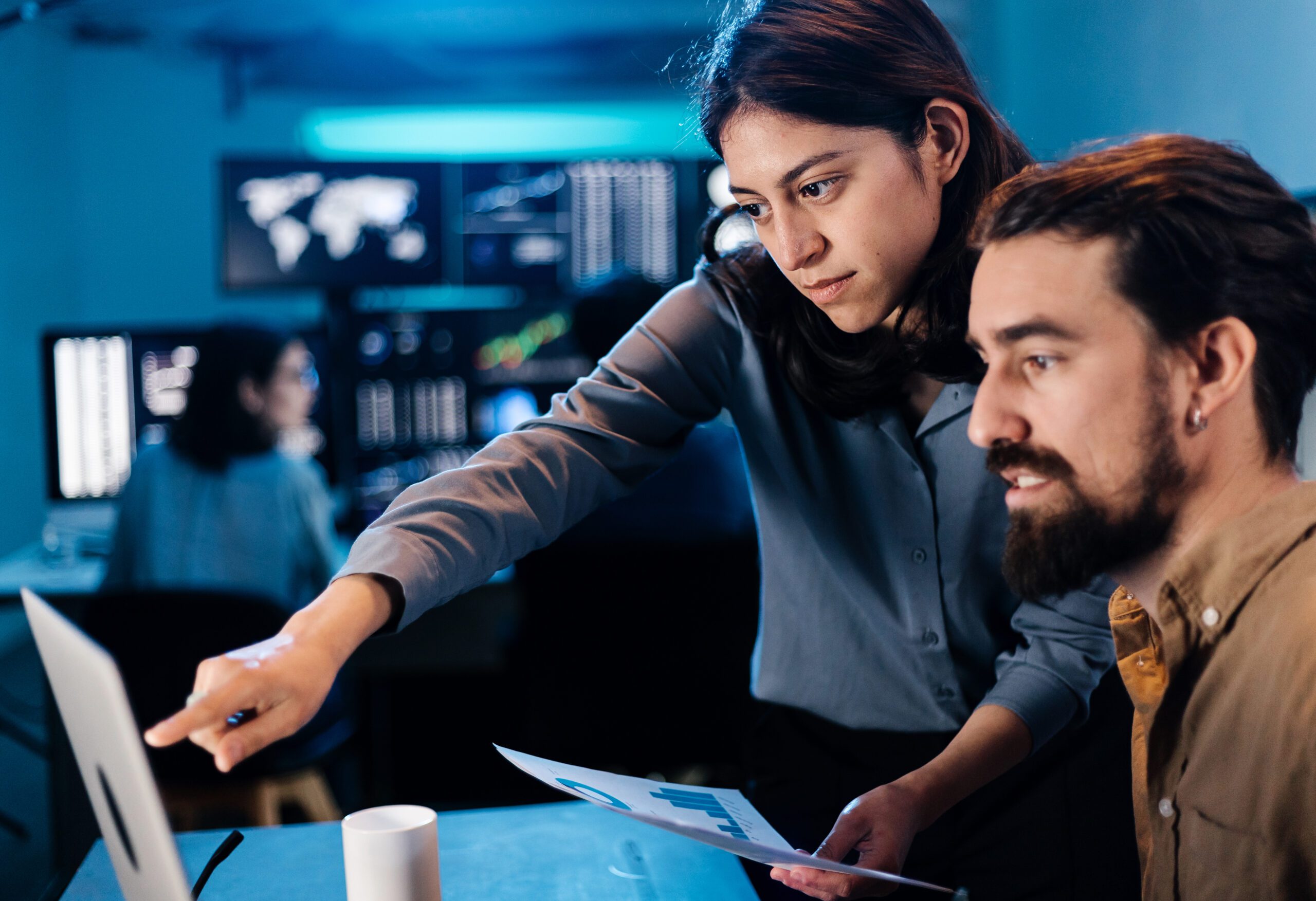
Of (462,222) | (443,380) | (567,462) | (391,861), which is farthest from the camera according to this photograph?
(462,222)

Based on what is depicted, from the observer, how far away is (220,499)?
2545mm

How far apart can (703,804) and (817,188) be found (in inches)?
24.4

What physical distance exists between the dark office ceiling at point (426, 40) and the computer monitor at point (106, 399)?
1.70 m

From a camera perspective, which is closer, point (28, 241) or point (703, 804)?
point (703, 804)

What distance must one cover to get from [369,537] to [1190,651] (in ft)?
2.40

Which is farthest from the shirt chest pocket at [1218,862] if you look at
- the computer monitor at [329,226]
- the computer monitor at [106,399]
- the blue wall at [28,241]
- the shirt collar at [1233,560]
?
the blue wall at [28,241]

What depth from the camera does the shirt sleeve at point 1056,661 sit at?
1.21 metres

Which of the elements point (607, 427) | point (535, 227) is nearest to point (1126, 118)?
point (535, 227)

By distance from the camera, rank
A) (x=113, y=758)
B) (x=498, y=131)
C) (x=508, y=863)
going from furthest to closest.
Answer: (x=498, y=131) < (x=508, y=863) < (x=113, y=758)

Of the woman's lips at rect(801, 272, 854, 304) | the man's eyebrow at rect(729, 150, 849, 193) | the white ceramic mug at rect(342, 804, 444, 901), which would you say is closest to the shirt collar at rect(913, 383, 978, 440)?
the woman's lips at rect(801, 272, 854, 304)

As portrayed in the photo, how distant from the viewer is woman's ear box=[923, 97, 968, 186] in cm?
113

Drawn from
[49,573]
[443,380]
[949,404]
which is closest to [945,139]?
[949,404]

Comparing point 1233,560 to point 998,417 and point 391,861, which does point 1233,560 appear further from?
point 391,861

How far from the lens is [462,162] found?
157 inches
